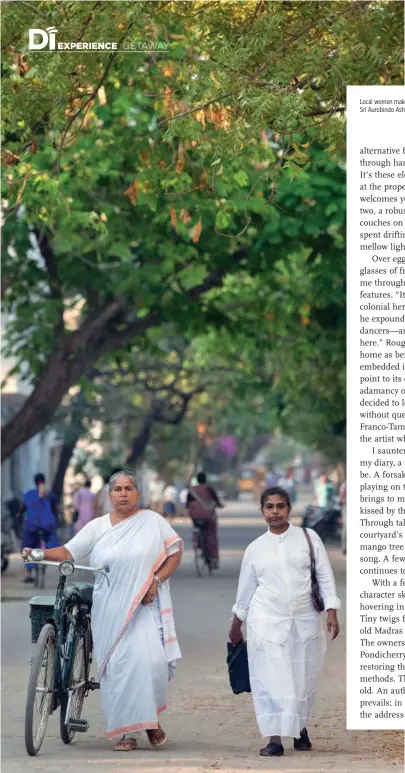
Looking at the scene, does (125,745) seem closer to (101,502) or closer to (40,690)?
(40,690)

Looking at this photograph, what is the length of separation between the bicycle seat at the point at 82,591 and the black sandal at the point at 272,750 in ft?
4.86

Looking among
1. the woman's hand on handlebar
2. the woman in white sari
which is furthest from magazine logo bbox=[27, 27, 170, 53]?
the woman's hand on handlebar

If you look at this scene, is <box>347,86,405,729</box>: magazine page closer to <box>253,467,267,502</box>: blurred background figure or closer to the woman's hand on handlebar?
the woman's hand on handlebar

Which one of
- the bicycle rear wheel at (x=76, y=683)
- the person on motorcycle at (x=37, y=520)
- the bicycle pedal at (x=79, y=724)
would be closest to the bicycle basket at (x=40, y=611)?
the bicycle rear wheel at (x=76, y=683)

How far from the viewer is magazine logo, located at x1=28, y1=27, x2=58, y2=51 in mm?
10727

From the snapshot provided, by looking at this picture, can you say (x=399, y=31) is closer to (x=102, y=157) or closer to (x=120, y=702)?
(x=120, y=702)

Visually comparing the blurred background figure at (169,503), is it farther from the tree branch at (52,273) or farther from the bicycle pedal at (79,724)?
the bicycle pedal at (79,724)

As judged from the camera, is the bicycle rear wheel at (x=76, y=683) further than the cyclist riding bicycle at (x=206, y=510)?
No

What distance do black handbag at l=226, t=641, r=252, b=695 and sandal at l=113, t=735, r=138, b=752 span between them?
673 millimetres

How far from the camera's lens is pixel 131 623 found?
34.6ft

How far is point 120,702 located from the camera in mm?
10445

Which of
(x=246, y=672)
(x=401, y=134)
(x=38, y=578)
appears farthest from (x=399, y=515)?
(x=38, y=578)

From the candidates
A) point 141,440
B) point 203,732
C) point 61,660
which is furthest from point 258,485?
point 61,660

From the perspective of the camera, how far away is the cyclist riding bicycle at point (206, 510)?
2791cm
